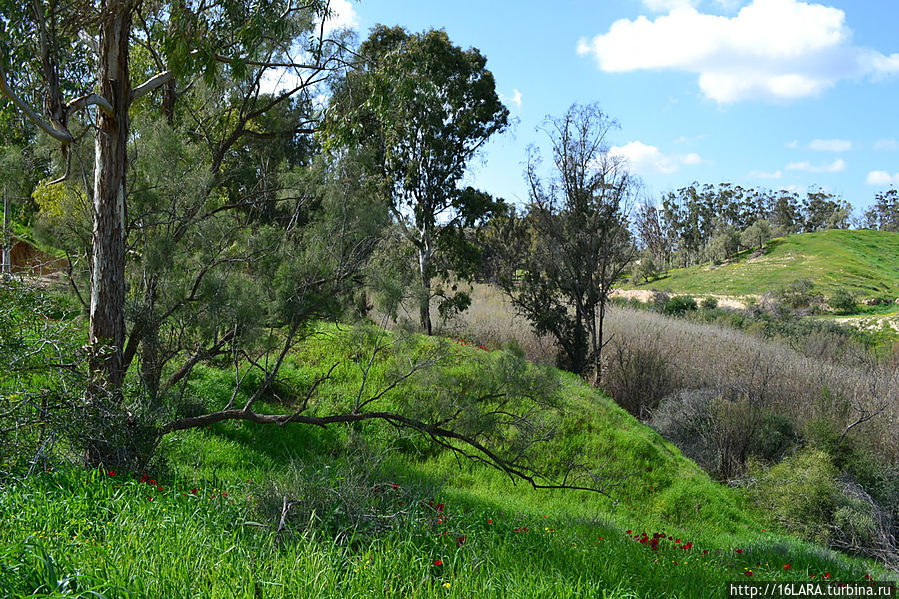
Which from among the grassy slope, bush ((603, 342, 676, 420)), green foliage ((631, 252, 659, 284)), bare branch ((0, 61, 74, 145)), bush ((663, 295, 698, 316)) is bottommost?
bush ((603, 342, 676, 420))

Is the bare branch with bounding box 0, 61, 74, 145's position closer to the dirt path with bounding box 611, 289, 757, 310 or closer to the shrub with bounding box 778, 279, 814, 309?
the dirt path with bounding box 611, 289, 757, 310

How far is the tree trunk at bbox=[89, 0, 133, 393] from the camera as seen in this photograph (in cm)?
545

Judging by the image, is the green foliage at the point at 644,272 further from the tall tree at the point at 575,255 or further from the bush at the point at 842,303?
the tall tree at the point at 575,255

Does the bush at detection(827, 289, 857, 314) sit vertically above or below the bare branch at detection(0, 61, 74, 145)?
below

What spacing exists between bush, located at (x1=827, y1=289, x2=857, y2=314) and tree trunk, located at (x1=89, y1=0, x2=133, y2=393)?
3362 cm

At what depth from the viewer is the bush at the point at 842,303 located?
30.3 m

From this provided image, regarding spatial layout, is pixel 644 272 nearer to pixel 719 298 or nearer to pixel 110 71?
pixel 719 298

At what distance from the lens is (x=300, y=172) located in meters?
6.84

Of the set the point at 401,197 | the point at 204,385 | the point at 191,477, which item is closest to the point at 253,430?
the point at 204,385

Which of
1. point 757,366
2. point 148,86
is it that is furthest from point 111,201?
point 757,366

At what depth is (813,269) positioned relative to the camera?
131 ft

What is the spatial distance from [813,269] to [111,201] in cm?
4438

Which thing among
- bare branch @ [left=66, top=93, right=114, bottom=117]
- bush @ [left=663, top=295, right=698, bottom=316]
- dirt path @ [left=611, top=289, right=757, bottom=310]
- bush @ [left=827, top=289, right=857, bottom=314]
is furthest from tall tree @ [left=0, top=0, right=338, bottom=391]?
bush @ [left=827, top=289, right=857, bottom=314]

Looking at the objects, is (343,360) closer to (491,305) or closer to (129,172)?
(129,172)
